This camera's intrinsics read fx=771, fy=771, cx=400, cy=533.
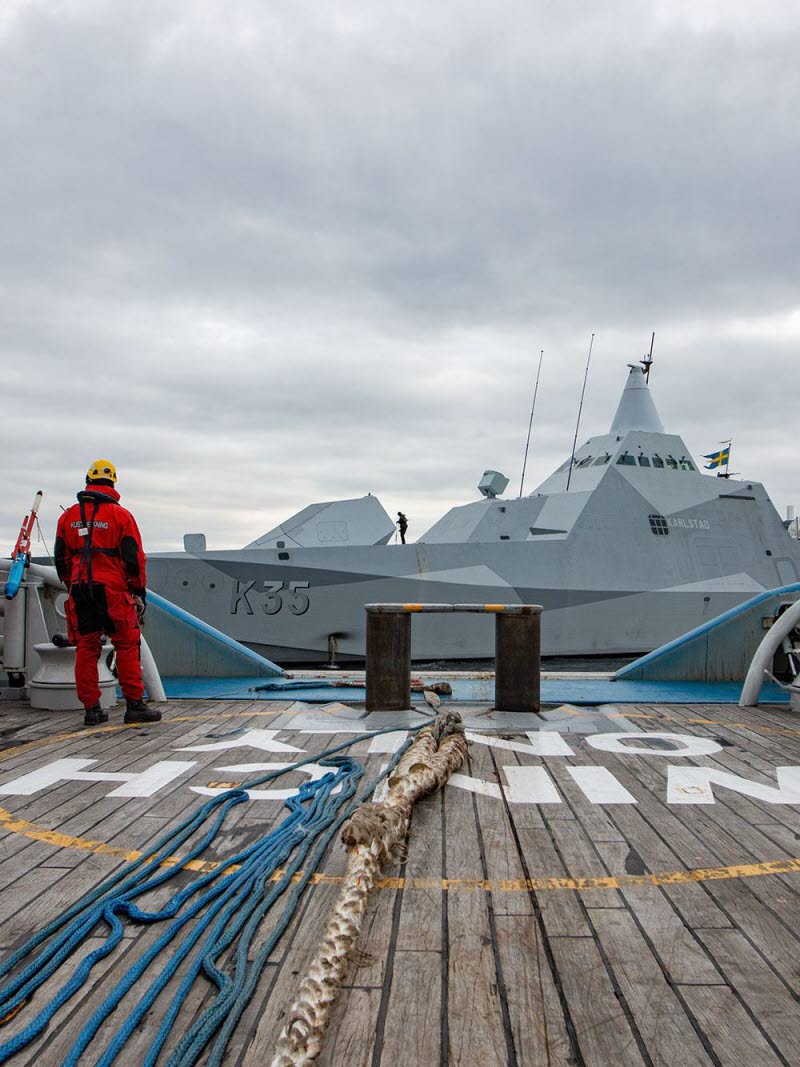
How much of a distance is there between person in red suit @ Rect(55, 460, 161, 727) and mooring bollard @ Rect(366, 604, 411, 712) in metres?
1.53

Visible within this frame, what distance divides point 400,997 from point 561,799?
5.78 feet

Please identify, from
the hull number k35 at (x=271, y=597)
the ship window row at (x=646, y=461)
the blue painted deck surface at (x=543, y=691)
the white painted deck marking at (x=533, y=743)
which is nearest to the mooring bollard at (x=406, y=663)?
the blue painted deck surface at (x=543, y=691)

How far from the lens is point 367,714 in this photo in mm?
5523

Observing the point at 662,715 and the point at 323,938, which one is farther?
the point at 662,715

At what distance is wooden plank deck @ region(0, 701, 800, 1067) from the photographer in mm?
1607

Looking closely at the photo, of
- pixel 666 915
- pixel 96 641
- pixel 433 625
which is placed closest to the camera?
pixel 666 915

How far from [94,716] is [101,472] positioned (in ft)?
5.32

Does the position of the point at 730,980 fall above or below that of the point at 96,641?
below

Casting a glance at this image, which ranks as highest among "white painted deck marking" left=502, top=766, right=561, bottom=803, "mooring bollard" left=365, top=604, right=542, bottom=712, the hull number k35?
the hull number k35

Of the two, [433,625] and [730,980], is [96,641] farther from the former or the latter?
[433,625]

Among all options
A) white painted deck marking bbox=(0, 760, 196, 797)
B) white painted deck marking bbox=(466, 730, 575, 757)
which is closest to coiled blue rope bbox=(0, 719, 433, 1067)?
white painted deck marking bbox=(0, 760, 196, 797)

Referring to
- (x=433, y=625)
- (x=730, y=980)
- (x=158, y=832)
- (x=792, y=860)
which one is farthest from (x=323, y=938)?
(x=433, y=625)

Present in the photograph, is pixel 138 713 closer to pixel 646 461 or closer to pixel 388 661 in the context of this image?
pixel 388 661

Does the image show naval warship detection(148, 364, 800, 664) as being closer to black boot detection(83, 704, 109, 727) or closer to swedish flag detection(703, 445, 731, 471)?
swedish flag detection(703, 445, 731, 471)
